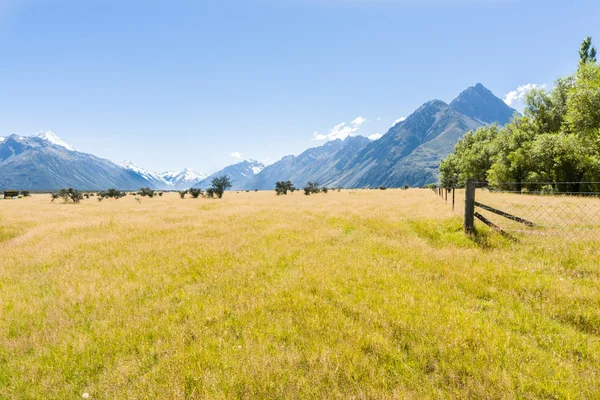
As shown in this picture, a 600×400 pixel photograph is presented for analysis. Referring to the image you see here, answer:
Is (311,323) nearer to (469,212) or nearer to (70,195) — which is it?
(469,212)

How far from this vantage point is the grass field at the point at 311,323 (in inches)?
156

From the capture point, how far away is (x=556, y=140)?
32.0 metres

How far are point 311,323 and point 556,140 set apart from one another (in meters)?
41.9

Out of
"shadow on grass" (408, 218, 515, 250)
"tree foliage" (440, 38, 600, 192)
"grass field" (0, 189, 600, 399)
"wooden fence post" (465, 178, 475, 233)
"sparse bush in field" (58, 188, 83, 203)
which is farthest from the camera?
"sparse bush in field" (58, 188, 83, 203)

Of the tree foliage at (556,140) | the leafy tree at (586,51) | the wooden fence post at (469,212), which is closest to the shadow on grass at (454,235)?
the wooden fence post at (469,212)

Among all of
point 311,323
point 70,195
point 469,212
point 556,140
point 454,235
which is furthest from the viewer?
→ point 70,195

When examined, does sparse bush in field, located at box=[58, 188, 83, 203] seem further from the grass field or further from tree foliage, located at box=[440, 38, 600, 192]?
tree foliage, located at box=[440, 38, 600, 192]

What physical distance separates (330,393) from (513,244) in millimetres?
9803

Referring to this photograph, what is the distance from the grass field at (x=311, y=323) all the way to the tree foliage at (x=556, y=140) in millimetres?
16660

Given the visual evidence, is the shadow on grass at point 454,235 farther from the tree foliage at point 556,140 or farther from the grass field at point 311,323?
the tree foliage at point 556,140

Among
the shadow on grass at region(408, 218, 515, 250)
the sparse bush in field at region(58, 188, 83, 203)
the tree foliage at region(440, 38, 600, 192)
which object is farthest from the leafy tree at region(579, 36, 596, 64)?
the sparse bush in field at region(58, 188, 83, 203)

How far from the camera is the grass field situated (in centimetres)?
395

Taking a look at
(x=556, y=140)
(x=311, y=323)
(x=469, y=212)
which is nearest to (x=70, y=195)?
(x=311, y=323)

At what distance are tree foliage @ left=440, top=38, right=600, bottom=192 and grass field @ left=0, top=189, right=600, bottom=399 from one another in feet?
54.7
